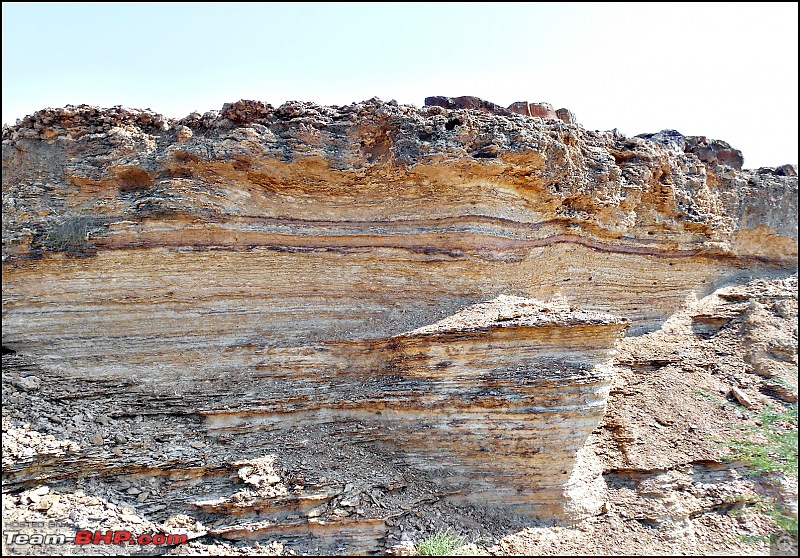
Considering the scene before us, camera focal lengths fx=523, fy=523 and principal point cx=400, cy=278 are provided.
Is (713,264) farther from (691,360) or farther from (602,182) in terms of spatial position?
(602,182)

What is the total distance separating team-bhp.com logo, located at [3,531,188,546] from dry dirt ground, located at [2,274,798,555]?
72 mm

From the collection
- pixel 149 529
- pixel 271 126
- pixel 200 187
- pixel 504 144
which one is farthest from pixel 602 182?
pixel 149 529

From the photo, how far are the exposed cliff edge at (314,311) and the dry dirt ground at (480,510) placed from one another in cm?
6

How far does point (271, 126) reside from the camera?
916 cm

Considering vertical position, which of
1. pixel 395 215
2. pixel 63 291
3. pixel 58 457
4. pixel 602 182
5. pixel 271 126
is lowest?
pixel 58 457

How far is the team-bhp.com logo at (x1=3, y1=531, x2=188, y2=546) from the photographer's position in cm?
604

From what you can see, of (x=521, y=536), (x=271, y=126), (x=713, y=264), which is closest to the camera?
(x=521, y=536)

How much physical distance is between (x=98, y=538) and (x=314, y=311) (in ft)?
13.8

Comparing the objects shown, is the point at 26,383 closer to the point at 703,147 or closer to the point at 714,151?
the point at 703,147

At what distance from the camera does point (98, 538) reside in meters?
6.28

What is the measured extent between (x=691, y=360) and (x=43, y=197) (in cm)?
1218

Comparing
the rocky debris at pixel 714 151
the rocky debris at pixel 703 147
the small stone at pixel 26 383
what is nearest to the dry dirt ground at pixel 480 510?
the small stone at pixel 26 383

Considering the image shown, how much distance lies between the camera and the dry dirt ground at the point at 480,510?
21.8 ft

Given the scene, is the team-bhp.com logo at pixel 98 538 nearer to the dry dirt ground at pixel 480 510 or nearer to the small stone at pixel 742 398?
the dry dirt ground at pixel 480 510
